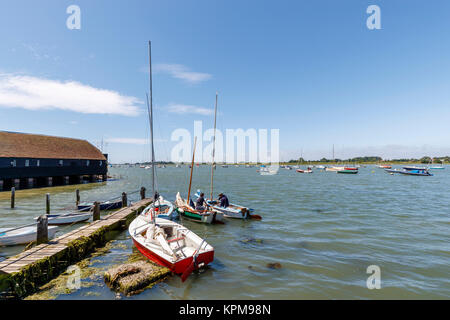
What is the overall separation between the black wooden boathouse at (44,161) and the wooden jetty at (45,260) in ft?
107

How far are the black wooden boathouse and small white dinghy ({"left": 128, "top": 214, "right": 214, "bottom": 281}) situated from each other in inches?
1397

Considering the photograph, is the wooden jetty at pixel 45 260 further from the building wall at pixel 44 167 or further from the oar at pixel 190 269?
the building wall at pixel 44 167

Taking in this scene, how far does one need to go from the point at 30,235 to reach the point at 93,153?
43374 millimetres

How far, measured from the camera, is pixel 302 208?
25828 mm

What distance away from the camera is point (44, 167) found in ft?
130

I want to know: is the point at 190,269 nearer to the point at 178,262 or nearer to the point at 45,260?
the point at 178,262

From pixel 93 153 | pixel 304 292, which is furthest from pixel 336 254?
pixel 93 153

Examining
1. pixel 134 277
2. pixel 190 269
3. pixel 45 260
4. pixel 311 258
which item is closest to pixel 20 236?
pixel 45 260

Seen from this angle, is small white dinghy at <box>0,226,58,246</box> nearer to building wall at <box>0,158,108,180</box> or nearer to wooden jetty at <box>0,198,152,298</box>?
wooden jetty at <box>0,198,152,298</box>

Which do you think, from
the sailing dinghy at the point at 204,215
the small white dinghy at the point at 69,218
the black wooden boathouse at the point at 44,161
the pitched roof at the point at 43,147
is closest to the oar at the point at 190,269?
the sailing dinghy at the point at 204,215

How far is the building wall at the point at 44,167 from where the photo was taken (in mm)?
34672

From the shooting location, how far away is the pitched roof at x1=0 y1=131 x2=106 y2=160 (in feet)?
119

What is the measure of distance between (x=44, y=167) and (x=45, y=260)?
1558 inches

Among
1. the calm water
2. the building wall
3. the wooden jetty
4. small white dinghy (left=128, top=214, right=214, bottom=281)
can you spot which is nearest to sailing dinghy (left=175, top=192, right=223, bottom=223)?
the calm water
